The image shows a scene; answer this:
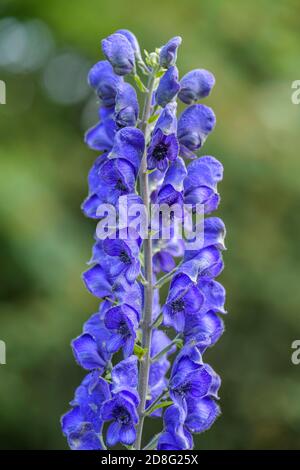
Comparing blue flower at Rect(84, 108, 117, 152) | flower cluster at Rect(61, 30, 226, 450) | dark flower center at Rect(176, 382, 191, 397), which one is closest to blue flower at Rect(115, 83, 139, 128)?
flower cluster at Rect(61, 30, 226, 450)

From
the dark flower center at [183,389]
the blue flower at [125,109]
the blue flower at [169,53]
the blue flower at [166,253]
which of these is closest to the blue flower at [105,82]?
the blue flower at [125,109]

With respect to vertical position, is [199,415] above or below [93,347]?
below

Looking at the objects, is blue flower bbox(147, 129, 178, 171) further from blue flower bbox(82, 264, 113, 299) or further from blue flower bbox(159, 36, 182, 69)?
blue flower bbox(82, 264, 113, 299)

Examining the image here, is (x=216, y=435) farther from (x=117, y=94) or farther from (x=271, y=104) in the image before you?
(x=117, y=94)

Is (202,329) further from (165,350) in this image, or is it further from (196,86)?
(196,86)

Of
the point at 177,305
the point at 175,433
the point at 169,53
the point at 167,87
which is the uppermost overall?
the point at 169,53

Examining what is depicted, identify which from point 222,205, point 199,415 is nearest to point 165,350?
point 199,415
